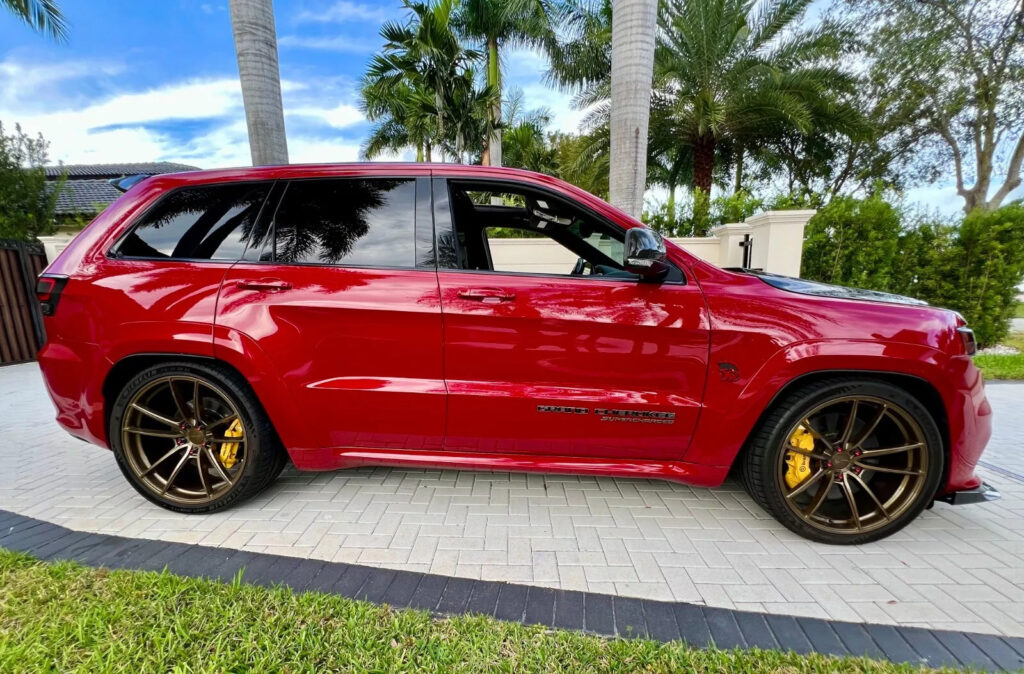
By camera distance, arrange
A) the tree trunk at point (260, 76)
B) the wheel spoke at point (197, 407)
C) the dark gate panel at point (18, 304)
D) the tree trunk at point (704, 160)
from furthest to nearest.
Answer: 1. the tree trunk at point (704, 160)
2. the dark gate panel at point (18, 304)
3. the tree trunk at point (260, 76)
4. the wheel spoke at point (197, 407)

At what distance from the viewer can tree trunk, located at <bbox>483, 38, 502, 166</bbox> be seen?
10445 mm

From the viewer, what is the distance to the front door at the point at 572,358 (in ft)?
6.99

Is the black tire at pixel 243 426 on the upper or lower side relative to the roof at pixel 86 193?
lower

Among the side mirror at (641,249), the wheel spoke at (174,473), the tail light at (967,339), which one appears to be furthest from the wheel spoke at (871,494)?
the wheel spoke at (174,473)

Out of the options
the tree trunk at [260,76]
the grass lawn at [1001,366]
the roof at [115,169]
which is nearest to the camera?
the tree trunk at [260,76]

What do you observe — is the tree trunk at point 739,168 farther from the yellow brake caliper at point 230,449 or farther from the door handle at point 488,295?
the yellow brake caliper at point 230,449

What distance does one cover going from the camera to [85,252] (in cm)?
236

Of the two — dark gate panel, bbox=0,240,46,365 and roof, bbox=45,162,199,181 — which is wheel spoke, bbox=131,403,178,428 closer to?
dark gate panel, bbox=0,240,46,365

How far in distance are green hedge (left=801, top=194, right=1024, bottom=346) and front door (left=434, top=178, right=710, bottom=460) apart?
6.47 meters

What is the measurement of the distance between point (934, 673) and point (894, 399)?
113 cm

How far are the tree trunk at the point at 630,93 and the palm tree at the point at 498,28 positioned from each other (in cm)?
533

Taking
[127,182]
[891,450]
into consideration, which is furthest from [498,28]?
[891,450]

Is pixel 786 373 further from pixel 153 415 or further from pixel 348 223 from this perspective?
pixel 153 415

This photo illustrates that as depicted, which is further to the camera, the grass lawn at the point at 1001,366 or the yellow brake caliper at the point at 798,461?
the grass lawn at the point at 1001,366
